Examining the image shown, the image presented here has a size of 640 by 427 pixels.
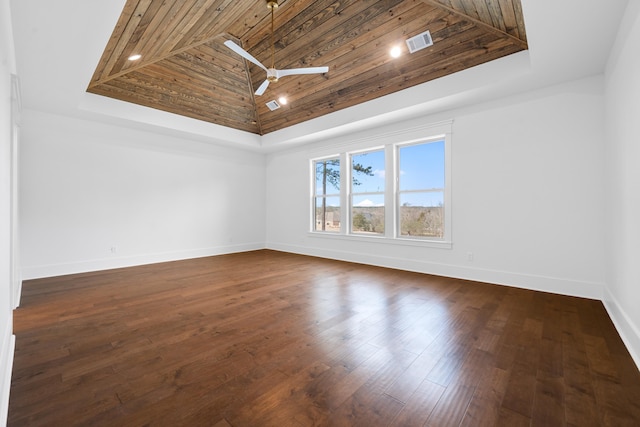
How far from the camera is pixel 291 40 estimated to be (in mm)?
4391

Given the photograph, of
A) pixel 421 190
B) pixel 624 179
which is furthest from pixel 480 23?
pixel 421 190

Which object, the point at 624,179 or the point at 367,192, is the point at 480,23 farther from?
the point at 367,192

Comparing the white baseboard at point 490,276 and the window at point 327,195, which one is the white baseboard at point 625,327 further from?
the window at point 327,195

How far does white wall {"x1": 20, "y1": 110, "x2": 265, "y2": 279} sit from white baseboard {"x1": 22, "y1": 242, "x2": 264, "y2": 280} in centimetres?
1

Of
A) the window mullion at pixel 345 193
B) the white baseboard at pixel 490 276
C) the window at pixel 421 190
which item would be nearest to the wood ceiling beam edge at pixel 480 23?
the window at pixel 421 190

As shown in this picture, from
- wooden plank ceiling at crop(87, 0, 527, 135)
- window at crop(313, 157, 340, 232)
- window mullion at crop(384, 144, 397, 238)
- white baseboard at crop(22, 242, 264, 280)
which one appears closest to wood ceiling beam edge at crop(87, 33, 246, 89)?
wooden plank ceiling at crop(87, 0, 527, 135)

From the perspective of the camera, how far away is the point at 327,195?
21.9ft

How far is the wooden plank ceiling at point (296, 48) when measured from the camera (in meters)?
3.33

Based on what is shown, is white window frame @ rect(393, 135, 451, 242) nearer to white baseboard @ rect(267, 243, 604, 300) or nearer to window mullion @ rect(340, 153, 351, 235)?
white baseboard @ rect(267, 243, 604, 300)

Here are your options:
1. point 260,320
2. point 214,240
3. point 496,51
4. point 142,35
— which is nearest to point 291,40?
point 142,35

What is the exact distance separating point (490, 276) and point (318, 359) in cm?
327

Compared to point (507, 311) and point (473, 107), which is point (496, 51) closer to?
point (473, 107)

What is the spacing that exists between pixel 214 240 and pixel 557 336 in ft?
20.8

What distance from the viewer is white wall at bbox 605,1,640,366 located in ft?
7.25
